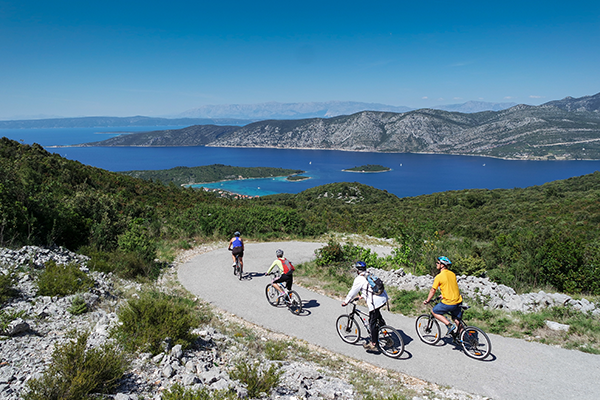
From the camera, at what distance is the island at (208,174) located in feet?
463

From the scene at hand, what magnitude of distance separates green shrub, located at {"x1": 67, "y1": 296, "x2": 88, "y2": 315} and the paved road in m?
3.19

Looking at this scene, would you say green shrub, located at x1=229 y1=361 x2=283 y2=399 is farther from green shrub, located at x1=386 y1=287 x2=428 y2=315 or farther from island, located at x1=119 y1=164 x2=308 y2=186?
island, located at x1=119 y1=164 x2=308 y2=186

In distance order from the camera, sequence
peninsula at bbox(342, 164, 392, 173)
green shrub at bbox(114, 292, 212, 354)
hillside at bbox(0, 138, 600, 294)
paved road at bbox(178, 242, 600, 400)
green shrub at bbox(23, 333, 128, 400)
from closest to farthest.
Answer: green shrub at bbox(23, 333, 128, 400), green shrub at bbox(114, 292, 212, 354), paved road at bbox(178, 242, 600, 400), hillside at bbox(0, 138, 600, 294), peninsula at bbox(342, 164, 392, 173)

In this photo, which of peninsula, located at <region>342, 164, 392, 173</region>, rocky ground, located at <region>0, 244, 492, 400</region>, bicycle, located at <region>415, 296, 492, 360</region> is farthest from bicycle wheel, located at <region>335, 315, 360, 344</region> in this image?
peninsula, located at <region>342, 164, 392, 173</region>

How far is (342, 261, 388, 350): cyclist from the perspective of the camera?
564cm

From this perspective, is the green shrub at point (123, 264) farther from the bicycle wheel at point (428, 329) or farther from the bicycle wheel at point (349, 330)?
the bicycle wheel at point (428, 329)

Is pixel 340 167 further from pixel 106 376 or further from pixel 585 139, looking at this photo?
pixel 106 376

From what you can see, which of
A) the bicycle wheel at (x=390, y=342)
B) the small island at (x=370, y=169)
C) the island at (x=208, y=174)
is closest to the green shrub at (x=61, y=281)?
the bicycle wheel at (x=390, y=342)

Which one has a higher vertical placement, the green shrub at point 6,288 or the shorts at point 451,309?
the green shrub at point 6,288

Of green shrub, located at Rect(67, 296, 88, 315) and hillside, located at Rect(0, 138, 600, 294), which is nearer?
green shrub, located at Rect(67, 296, 88, 315)

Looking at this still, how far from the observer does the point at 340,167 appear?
620 feet

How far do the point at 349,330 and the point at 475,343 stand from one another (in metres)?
2.21

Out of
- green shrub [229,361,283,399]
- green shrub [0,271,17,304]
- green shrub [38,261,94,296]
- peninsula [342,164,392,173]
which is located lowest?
peninsula [342,164,392,173]

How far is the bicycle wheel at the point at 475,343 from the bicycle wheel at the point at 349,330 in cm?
186
